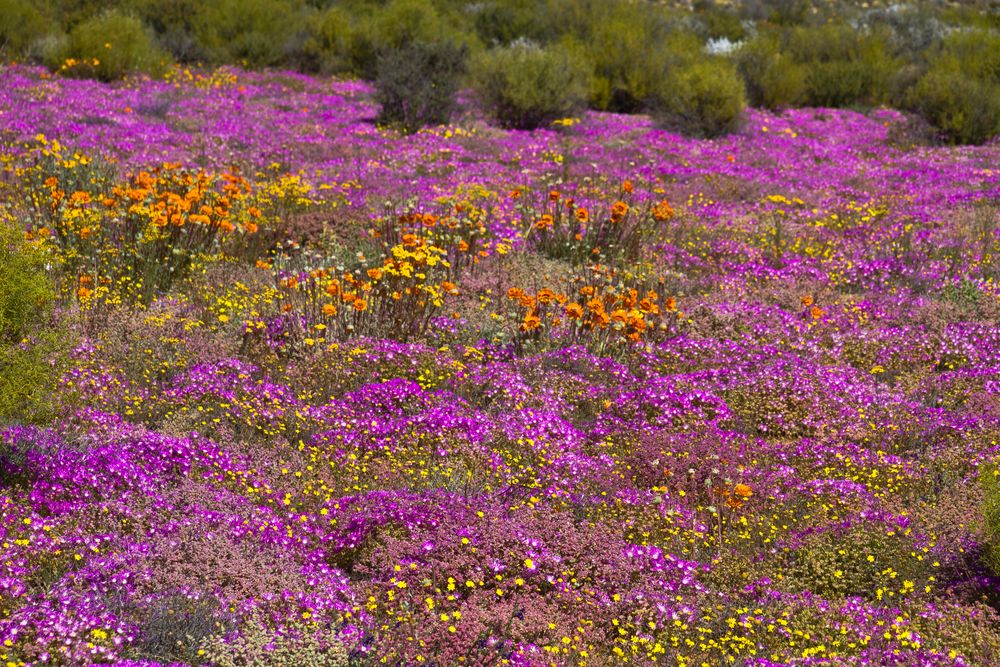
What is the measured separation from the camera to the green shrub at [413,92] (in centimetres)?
1756

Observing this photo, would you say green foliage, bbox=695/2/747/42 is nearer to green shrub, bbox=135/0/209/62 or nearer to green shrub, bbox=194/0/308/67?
green shrub, bbox=194/0/308/67

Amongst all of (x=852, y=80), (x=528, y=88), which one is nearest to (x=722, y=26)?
(x=852, y=80)

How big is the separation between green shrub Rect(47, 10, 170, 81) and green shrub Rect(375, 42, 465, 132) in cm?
624

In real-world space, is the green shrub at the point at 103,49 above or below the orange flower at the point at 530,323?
above

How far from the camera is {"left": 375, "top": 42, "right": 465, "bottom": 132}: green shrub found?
17.6 m

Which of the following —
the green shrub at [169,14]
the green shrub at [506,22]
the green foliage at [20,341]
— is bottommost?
the green foliage at [20,341]

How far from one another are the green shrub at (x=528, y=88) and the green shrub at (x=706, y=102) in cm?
220

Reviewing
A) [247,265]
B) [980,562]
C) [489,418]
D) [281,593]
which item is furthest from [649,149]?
[281,593]

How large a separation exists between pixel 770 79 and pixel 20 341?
21.8 metres

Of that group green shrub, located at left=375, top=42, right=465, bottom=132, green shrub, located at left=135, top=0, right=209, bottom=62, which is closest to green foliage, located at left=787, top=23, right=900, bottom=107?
green shrub, located at left=375, top=42, right=465, bottom=132

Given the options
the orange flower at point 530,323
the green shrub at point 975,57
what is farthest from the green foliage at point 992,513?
the green shrub at point 975,57

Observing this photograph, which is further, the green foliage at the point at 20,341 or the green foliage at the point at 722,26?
the green foliage at the point at 722,26

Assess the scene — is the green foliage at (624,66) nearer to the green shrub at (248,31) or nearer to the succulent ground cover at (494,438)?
the green shrub at (248,31)

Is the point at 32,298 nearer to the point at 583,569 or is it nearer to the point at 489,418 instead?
the point at 489,418
